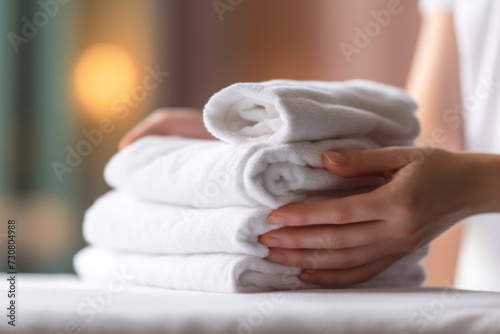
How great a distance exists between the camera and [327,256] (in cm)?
68

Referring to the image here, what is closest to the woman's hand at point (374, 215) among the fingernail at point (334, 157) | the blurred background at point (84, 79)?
the fingernail at point (334, 157)

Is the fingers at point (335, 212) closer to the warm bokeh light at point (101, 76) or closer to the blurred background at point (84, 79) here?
the blurred background at point (84, 79)

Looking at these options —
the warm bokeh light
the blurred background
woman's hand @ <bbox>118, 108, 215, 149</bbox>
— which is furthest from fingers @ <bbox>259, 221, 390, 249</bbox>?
the warm bokeh light

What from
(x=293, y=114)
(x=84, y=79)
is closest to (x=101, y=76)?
(x=84, y=79)

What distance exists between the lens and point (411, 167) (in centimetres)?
66

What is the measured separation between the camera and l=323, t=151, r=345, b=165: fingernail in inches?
26.1

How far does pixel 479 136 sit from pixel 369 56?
86cm

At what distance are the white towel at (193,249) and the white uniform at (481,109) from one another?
1.05 feet

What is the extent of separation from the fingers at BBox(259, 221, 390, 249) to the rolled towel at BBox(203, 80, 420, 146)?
93 millimetres

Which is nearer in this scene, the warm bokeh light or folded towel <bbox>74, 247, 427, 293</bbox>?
folded towel <bbox>74, 247, 427, 293</bbox>

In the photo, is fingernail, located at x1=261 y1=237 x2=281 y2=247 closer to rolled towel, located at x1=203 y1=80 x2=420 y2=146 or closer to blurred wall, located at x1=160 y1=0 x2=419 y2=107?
rolled towel, located at x1=203 y1=80 x2=420 y2=146

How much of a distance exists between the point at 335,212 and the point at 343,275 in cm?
10

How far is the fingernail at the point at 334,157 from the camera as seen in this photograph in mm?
662

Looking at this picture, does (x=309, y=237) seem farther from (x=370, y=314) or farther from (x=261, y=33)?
(x=261, y=33)
